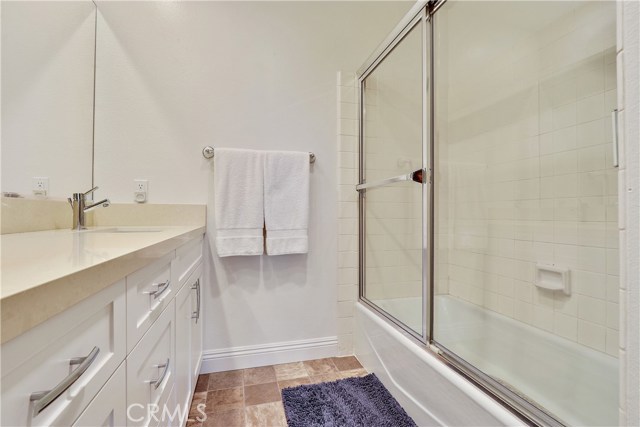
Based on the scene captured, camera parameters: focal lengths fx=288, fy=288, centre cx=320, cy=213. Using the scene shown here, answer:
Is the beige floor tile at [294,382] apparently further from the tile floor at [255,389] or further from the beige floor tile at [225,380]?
the beige floor tile at [225,380]

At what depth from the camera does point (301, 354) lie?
1.76m

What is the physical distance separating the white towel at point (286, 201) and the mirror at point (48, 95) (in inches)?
36.7

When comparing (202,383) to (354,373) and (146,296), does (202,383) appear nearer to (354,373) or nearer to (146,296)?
(354,373)

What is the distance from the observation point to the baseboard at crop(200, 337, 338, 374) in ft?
5.39

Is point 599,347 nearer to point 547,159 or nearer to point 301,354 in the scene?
point 547,159

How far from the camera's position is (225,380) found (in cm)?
156

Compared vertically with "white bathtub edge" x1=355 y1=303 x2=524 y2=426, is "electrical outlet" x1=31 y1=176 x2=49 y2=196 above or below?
above

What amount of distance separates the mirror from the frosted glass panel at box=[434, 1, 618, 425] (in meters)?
1.68

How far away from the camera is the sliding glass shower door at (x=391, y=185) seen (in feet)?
5.21

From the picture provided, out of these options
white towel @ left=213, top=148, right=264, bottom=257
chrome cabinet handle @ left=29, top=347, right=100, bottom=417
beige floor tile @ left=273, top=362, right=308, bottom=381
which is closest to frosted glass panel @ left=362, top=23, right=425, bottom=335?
beige floor tile @ left=273, top=362, right=308, bottom=381

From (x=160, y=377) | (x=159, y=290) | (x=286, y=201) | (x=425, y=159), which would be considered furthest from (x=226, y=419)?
(x=425, y=159)

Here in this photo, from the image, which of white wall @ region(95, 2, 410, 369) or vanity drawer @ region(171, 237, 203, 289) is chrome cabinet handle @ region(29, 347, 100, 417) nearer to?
vanity drawer @ region(171, 237, 203, 289)

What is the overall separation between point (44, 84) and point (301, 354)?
1.85 metres

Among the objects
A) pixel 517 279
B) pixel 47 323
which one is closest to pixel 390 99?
pixel 517 279
